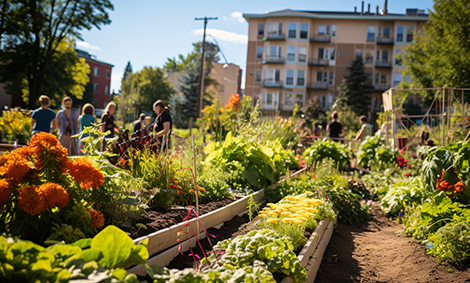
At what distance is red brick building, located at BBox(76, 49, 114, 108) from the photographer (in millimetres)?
49469

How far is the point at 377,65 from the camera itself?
124 ft

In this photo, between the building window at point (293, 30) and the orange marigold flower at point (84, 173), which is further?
the building window at point (293, 30)

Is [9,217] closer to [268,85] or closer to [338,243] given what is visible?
[338,243]

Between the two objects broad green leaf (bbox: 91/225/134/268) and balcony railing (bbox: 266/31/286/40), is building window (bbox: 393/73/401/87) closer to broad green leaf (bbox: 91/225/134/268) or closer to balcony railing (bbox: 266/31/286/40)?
balcony railing (bbox: 266/31/286/40)

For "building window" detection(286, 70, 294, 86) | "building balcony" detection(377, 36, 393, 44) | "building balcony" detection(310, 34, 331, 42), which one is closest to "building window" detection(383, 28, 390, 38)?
"building balcony" detection(377, 36, 393, 44)

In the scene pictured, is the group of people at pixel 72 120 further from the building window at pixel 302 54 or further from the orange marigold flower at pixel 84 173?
the building window at pixel 302 54

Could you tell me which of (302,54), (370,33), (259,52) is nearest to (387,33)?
(370,33)

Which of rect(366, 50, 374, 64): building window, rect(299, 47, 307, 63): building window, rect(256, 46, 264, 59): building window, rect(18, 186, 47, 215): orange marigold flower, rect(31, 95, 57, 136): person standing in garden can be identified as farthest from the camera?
rect(256, 46, 264, 59): building window

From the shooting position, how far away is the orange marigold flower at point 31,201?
6.32ft

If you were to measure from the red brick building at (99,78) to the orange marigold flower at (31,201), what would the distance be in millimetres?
50324

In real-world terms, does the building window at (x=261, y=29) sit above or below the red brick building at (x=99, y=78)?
above

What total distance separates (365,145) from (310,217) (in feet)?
20.6

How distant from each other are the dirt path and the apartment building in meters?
34.1

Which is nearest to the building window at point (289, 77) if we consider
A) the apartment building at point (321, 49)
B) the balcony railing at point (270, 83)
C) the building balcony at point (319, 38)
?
the apartment building at point (321, 49)
